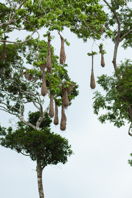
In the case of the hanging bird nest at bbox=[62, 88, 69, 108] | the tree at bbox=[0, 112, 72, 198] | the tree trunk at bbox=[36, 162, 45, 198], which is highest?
the tree at bbox=[0, 112, 72, 198]

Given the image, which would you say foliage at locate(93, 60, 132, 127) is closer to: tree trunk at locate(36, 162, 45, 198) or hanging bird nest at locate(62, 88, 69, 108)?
tree trunk at locate(36, 162, 45, 198)

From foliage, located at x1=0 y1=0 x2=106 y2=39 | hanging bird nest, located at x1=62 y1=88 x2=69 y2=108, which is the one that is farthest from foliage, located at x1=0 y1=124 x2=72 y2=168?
hanging bird nest, located at x1=62 y1=88 x2=69 y2=108

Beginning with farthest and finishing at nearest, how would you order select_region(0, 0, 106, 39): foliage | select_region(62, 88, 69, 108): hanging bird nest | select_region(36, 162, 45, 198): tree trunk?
1. select_region(36, 162, 45, 198): tree trunk
2. select_region(0, 0, 106, 39): foliage
3. select_region(62, 88, 69, 108): hanging bird nest

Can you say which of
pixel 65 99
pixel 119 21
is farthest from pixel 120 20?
pixel 65 99

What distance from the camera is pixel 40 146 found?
37.0 meters

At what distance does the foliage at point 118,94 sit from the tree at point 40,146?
5.64m

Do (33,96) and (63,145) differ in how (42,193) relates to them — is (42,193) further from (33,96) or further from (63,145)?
(33,96)

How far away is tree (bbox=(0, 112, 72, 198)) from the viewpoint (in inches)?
1460

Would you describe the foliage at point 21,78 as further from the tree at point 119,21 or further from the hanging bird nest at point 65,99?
the hanging bird nest at point 65,99

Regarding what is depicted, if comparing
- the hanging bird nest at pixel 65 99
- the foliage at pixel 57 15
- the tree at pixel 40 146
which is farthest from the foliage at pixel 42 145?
the hanging bird nest at pixel 65 99

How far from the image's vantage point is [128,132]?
118 ft

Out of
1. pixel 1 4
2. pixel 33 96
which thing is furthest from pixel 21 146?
pixel 1 4

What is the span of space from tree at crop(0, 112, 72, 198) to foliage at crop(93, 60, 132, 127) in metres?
5.64

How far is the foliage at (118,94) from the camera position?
106ft
